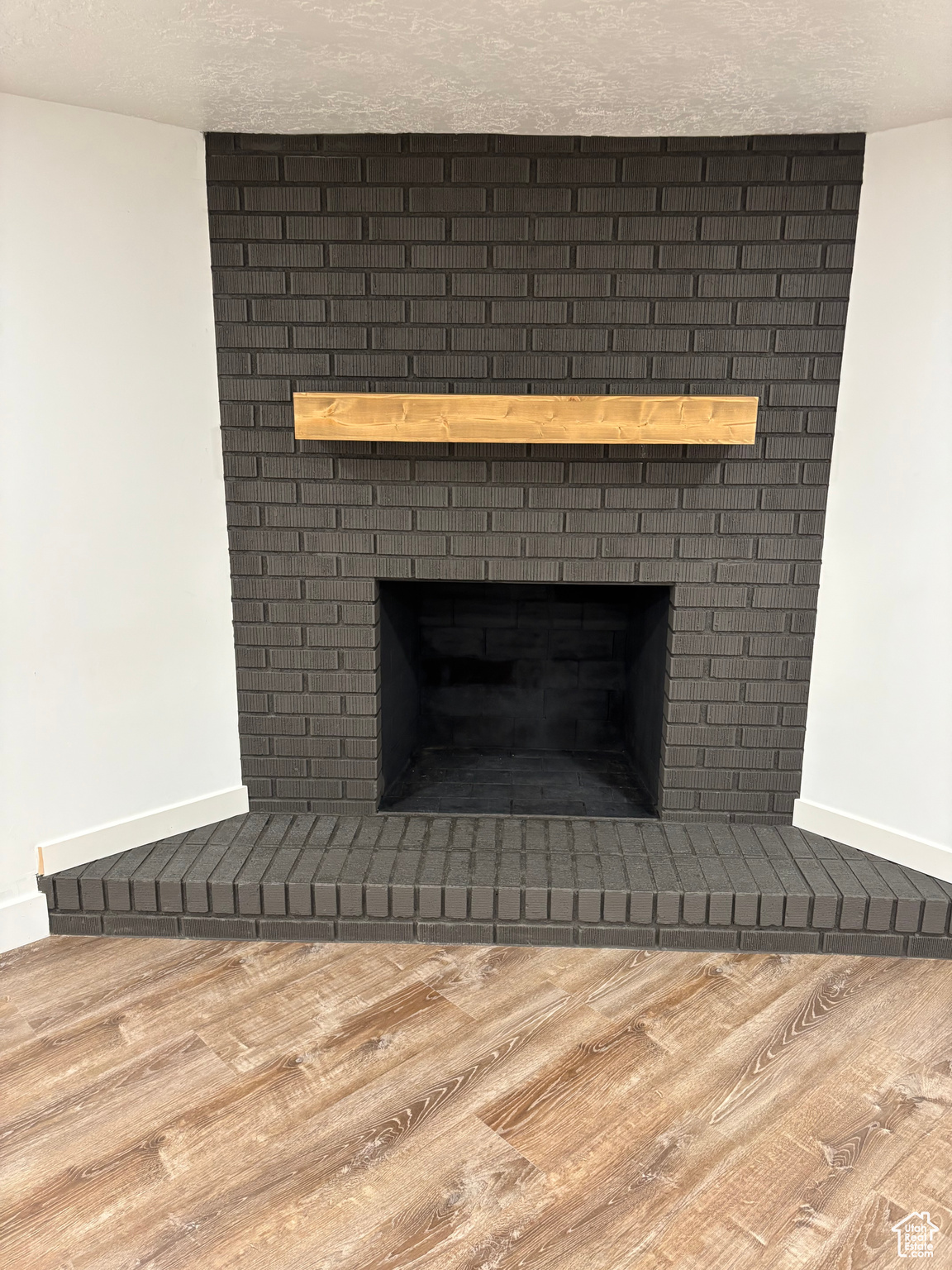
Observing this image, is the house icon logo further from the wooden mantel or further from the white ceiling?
the white ceiling

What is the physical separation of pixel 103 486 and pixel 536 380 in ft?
3.77

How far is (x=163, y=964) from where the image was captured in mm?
2076

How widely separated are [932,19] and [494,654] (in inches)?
79.0

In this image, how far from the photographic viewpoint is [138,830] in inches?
91.8

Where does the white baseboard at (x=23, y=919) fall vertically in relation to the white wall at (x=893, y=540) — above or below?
below

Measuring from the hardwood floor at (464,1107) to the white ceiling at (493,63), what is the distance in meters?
2.00

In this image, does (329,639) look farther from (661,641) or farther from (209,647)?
(661,641)

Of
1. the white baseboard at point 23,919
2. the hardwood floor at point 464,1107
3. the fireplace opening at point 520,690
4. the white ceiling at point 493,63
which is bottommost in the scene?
the hardwood floor at point 464,1107

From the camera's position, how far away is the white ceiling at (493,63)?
153cm

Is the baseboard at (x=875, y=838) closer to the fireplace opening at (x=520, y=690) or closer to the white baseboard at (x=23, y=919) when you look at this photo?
the fireplace opening at (x=520, y=690)

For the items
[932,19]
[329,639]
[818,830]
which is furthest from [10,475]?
[818,830]

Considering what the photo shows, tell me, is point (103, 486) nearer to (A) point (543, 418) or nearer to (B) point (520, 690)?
(A) point (543, 418)

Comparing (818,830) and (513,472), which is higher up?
(513,472)

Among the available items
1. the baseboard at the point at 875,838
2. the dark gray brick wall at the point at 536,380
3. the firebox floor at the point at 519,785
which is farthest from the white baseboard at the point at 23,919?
the baseboard at the point at 875,838
